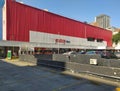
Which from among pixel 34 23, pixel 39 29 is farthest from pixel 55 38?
pixel 34 23

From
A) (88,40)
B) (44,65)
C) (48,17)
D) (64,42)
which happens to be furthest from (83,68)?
(88,40)

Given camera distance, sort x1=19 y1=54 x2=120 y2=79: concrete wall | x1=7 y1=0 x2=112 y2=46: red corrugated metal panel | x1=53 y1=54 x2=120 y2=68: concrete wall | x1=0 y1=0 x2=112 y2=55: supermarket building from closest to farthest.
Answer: x1=19 y1=54 x2=120 y2=79: concrete wall
x1=53 y1=54 x2=120 y2=68: concrete wall
x1=0 y1=0 x2=112 y2=55: supermarket building
x1=7 y1=0 x2=112 y2=46: red corrugated metal panel

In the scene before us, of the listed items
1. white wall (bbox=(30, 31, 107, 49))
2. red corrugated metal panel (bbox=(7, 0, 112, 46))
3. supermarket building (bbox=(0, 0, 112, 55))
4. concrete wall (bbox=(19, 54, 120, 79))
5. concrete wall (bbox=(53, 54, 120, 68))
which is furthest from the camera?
white wall (bbox=(30, 31, 107, 49))

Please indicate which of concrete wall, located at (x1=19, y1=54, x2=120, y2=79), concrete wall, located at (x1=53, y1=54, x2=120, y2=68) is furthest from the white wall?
concrete wall, located at (x1=19, y1=54, x2=120, y2=79)

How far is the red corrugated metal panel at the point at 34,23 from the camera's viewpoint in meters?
46.5

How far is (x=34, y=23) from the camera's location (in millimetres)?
52469

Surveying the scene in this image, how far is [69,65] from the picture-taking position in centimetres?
1819

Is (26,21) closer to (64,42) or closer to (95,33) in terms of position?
(64,42)

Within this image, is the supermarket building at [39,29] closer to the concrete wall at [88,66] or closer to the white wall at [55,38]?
the white wall at [55,38]

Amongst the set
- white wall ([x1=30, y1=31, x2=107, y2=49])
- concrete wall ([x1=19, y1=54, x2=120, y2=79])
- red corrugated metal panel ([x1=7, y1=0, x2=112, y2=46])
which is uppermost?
red corrugated metal panel ([x1=7, y1=0, x2=112, y2=46])

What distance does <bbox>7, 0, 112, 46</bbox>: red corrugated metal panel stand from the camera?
46.5 m

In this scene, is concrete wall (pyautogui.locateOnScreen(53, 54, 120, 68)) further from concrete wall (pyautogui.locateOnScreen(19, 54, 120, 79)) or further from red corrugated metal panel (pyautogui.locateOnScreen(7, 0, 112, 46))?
red corrugated metal panel (pyautogui.locateOnScreen(7, 0, 112, 46))

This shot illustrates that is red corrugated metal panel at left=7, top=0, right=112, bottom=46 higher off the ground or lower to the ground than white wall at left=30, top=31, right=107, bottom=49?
higher

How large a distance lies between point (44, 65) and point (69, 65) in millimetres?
5052
